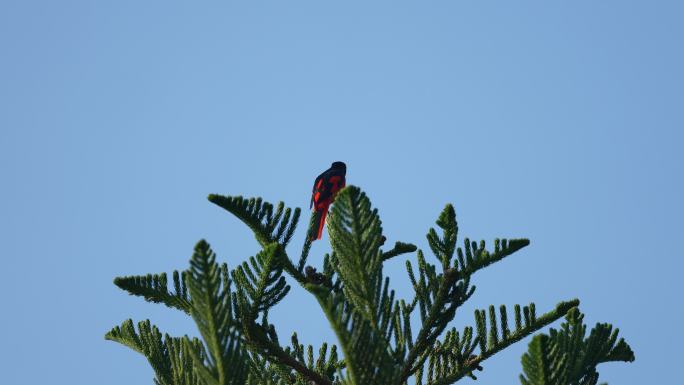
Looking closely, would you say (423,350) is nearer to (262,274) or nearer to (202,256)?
(262,274)

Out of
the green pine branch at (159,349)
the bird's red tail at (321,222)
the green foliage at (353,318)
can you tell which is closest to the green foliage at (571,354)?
the green foliage at (353,318)

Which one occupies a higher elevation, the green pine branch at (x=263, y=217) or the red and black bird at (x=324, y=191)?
the red and black bird at (x=324, y=191)

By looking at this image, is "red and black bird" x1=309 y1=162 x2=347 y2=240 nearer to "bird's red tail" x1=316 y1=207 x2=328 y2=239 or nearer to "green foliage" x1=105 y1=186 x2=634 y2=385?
"bird's red tail" x1=316 y1=207 x2=328 y2=239

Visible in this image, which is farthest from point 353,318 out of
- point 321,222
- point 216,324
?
point 321,222

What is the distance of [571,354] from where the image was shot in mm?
4262

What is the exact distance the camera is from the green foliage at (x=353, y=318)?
12.2 feet

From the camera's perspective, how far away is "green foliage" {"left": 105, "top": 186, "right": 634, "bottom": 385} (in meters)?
3.73

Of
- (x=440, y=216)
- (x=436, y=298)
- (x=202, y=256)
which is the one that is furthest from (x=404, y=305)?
(x=202, y=256)

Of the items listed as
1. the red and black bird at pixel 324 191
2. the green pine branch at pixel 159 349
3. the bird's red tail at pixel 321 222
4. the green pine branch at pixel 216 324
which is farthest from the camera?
the red and black bird at pixel 324 191

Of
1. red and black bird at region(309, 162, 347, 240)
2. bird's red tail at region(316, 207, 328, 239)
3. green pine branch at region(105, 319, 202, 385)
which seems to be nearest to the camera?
green pine branch at region(105, 319, 202, 385)

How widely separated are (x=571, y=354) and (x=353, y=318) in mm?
1231

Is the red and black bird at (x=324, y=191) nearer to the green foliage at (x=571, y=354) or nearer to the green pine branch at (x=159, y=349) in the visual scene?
the green pine branch at (x=159, y=349)

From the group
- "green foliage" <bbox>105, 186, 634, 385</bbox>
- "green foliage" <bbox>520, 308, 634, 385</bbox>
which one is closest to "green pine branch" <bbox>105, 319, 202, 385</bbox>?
"green foliage" <bbox>105, 186, 634, 385</bbox>

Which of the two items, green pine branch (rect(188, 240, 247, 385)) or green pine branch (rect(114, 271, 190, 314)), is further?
green pine branch (rect(114, 271, 190, 314))
